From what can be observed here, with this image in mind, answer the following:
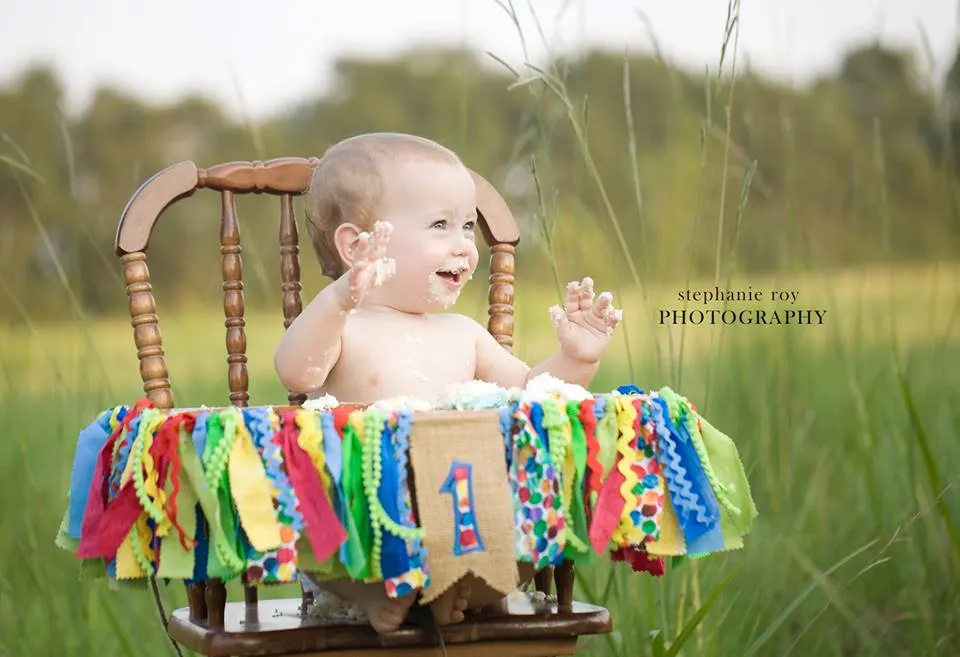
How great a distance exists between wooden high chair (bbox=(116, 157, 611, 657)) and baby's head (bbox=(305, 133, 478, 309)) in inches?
8.6

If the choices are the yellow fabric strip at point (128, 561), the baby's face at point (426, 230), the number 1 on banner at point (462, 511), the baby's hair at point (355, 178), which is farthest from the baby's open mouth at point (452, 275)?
the yellow fabric strip at point (128, 561)

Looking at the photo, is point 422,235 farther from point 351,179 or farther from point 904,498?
point 904,498

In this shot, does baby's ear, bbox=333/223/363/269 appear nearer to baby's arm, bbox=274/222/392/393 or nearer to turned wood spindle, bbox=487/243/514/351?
baby's arm, bbox=274/222/392/393

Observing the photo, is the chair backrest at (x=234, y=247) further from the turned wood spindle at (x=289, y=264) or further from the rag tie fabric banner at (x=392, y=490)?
the rag tie fabric banner at (x=392, y=490)

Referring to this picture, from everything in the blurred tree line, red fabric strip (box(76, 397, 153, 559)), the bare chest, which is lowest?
red fabric strip (box(76, 397, 153, 559))

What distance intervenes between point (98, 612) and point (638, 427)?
152 cm

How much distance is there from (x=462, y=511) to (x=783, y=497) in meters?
1.34

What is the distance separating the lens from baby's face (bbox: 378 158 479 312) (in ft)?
5.72

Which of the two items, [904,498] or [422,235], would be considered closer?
[422,235]

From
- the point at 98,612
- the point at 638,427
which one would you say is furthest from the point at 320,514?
the point at 98,612

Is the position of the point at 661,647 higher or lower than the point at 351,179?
lower

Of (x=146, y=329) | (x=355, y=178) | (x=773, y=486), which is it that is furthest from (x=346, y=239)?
(x=773, y=486)

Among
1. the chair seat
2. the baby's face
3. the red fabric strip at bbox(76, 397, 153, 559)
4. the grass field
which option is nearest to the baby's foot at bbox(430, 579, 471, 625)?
the chair seat

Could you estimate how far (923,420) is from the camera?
249 cm
